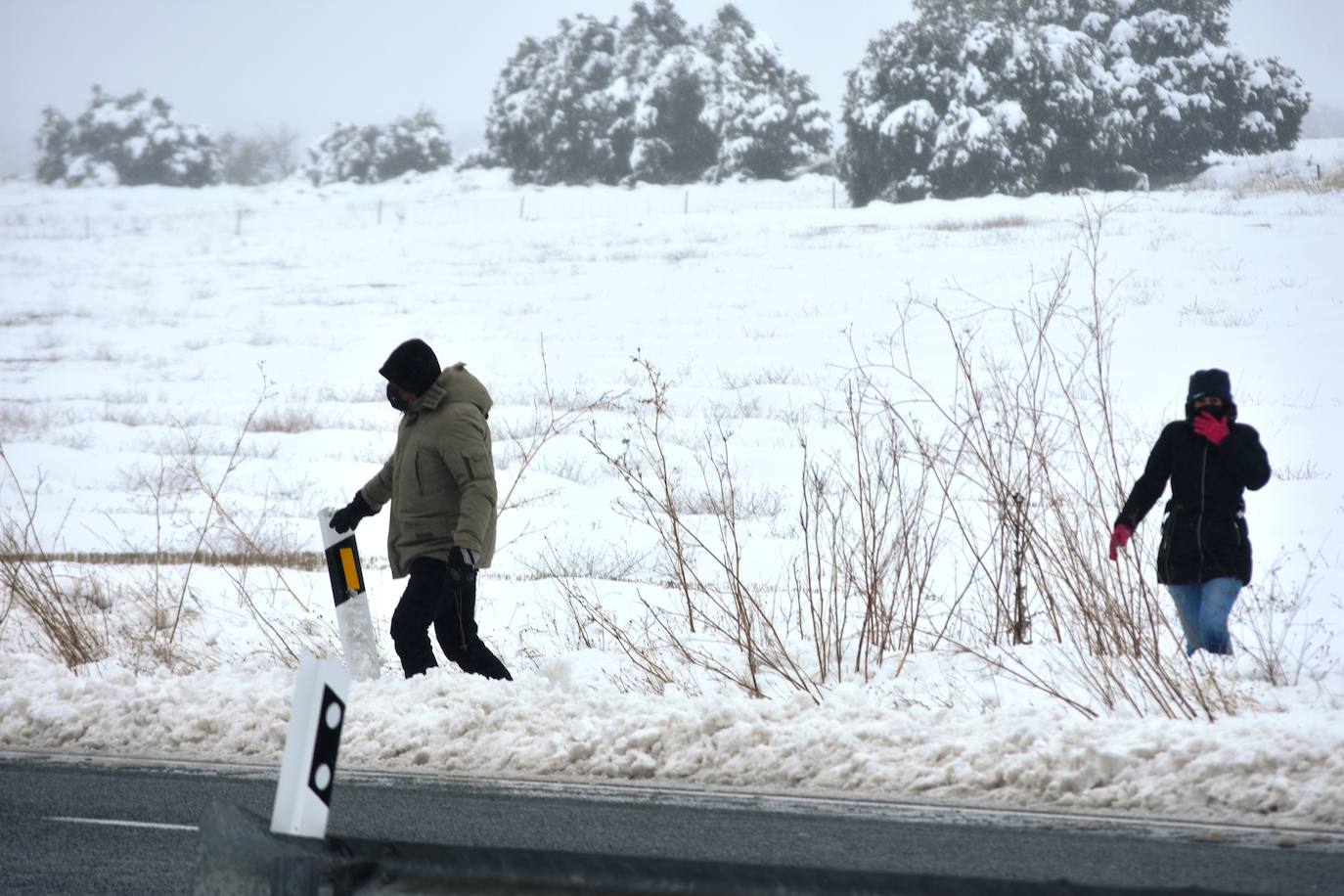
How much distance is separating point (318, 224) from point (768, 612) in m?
30.3

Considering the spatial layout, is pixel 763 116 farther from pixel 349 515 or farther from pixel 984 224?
pixel 349 515

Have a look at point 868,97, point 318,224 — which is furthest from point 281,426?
point 318,224

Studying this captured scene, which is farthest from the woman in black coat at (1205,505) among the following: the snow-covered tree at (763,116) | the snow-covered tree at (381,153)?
the snow-covered tree at (381,153)

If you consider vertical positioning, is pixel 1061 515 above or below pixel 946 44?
below

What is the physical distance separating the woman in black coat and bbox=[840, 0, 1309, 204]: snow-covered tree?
16292mm

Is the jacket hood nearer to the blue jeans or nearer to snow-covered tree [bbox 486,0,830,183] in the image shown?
the blue jeans

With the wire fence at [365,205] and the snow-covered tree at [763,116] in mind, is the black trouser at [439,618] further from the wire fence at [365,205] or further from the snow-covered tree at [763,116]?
the snow-covered tree at [763,116]

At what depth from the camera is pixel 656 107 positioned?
3244 centimetres

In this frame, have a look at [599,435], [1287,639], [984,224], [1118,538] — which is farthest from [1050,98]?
[1118,538]

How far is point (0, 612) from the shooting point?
9945 millimetres

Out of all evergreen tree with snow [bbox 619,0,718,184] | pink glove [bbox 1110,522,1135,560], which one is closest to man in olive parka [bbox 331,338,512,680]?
pink glove [bbox 1110,522,1135,560]

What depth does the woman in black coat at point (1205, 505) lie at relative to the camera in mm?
6441

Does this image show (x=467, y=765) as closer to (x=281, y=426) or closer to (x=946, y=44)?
(x=281, y=426)

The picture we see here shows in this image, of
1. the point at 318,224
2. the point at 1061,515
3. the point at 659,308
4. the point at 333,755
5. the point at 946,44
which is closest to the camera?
the point at 333,755
